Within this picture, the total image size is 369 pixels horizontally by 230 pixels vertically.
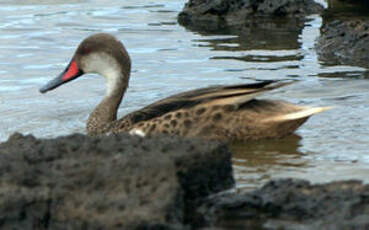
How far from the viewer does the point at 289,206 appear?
578cm

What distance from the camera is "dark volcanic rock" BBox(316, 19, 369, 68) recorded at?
12734 mm

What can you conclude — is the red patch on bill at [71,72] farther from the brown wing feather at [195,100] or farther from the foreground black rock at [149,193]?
the foreground black rock at [149,193]

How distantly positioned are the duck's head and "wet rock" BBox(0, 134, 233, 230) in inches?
143

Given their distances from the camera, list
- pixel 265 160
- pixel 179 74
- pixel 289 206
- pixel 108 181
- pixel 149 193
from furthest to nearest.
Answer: pixel 179 74 → pixel 265 160 → pixel 289 206 → pixel 108 181 → pixel 149 193

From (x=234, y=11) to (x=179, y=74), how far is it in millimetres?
3781

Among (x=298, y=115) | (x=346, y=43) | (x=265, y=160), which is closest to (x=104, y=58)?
(x=298, y=115)

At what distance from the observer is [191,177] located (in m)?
6.09

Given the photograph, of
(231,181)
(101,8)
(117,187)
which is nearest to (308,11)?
(101,8)

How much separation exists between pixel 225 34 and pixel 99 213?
32.4 feet

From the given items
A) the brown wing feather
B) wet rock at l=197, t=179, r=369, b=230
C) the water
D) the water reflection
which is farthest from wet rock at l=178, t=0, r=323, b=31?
wet rock at l=197, t=179, r=369, b=230

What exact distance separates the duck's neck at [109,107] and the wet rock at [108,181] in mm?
3207

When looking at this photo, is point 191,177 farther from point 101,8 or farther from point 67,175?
point 101,8

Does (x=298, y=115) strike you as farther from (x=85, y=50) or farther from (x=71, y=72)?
(x=71, y=72)

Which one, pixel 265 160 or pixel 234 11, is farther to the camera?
pixel 234 11
